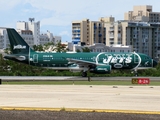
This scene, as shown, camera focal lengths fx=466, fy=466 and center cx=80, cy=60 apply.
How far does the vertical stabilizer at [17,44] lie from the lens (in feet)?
219

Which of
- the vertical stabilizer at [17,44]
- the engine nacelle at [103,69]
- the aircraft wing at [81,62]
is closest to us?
the engine nacelle at [103,69]

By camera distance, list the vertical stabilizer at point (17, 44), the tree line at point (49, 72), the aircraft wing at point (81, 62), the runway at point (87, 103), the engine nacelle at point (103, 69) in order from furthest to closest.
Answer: the tree line at point (49, 72) → the vertical stabilizer at point (17, 44) → the aircraft wing at point (81, 62) → the engine nacelle at point (103, 69) → the runway at point (87, 103)

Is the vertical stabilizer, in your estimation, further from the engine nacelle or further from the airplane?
the engine nacelle

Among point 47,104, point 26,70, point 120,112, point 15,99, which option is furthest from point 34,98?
point 26,70

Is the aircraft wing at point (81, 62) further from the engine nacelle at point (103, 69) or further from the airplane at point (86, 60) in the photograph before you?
the engine nacelle at point (103, 69)

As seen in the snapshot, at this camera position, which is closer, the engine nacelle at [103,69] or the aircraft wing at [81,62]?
the engine nacelle at [103,69]

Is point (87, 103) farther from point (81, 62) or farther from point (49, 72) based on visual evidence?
point (49, 72)

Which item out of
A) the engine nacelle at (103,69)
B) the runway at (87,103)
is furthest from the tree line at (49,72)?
the runway at (87,103)

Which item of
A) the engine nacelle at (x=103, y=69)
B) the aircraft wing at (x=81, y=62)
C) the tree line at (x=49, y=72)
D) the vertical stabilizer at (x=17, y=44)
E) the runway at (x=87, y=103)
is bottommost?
the tree line at (x=49, y=72)

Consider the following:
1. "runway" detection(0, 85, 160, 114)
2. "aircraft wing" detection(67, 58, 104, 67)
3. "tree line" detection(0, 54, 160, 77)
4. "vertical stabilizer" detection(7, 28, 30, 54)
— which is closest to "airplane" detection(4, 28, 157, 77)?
"aircraft wing" detection(67, 58, 104, 67)

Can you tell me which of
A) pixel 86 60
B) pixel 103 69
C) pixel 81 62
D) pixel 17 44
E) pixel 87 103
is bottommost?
pixel 103 69

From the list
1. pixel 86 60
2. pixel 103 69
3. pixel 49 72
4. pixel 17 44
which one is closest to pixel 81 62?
pixel 86 60

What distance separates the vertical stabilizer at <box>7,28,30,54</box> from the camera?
66.6m

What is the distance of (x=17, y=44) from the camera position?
67.1 meters
